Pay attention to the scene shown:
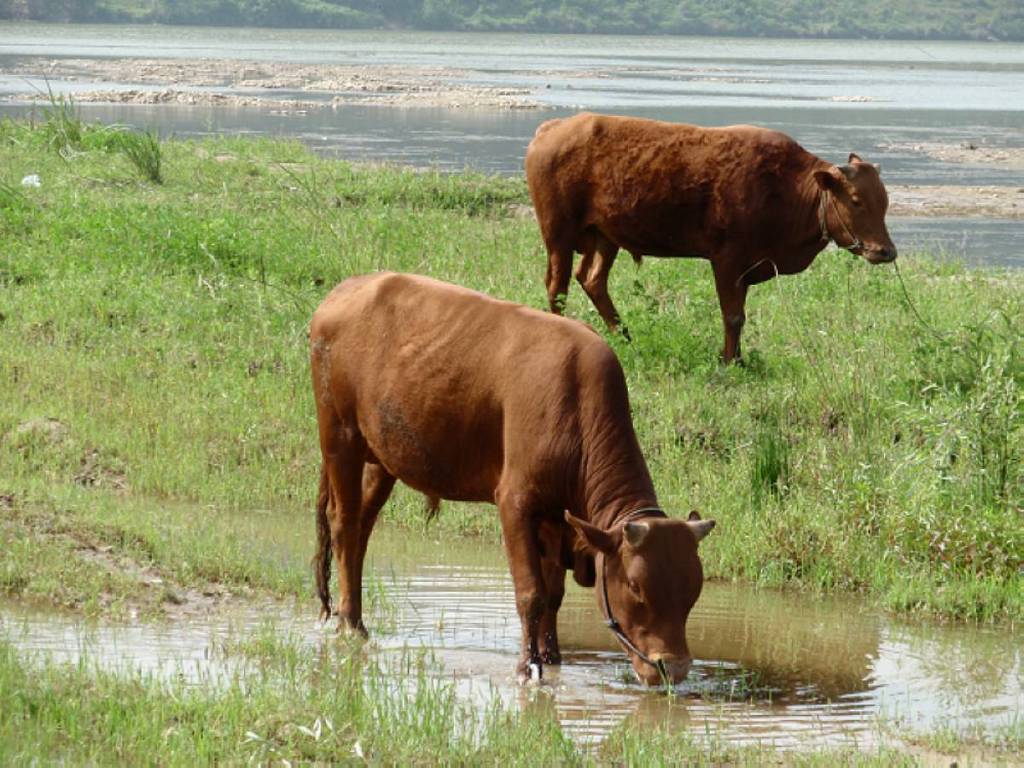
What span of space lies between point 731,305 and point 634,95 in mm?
35900

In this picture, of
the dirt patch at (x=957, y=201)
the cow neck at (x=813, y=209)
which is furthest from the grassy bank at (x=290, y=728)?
the dirt patch at (x=957, y=201)

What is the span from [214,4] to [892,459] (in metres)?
88.1

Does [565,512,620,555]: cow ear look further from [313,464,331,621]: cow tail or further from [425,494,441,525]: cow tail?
[313,464,331,621]: cow tail

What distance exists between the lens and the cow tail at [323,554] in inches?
318

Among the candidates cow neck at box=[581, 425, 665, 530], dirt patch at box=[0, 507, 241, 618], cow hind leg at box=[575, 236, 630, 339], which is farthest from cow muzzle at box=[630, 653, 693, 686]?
cow hind leg at box=[575, 236, 630, 339]

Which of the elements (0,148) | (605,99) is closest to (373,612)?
(0,148)

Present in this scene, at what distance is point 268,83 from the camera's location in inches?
1917

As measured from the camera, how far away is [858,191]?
11.9m

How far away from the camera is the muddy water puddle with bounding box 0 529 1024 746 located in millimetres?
7027

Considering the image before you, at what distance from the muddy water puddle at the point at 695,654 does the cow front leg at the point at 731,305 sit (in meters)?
3.37

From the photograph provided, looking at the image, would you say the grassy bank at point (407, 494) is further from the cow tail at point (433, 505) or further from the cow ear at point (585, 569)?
the cow ear at point (585, 569)

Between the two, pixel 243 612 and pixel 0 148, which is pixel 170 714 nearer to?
pixel 243 612

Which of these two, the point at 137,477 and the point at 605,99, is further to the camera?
the point at 605,99

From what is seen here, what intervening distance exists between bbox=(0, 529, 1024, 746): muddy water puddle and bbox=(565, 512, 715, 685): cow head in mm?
270
